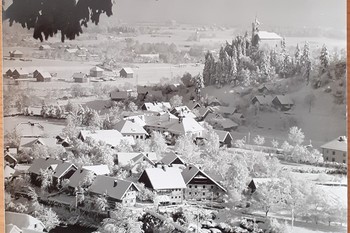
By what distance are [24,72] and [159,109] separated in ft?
2.07

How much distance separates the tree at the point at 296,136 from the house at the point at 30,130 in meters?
1.12

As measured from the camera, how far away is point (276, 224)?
2.57 metres

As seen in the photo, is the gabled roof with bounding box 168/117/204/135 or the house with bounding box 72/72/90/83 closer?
the gabled roof with bounding box 168/117/204/135

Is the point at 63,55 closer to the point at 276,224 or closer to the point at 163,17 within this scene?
the point at 163,17

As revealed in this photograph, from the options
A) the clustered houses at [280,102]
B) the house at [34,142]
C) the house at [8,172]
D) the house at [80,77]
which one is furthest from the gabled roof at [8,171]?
the clustered houses at [280,102]

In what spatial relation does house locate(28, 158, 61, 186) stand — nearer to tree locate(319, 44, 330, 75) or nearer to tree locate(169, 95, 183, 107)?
tree locate(169, 95, 183, 107)

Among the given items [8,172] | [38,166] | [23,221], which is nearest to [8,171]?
[8,172]

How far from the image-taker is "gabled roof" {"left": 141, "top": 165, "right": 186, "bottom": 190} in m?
2.68

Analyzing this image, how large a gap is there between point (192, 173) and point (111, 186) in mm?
361

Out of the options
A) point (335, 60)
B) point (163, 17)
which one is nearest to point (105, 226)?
point (163, 17)

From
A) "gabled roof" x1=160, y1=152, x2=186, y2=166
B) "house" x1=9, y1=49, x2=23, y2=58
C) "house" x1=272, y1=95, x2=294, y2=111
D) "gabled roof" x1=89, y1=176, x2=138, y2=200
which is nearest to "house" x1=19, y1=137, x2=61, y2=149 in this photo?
"gabled roof" x1=89, y1=176, x2=138, y2=200

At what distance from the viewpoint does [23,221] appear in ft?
9.00

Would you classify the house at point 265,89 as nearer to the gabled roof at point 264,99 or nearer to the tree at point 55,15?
the gabled roof at point 264,99

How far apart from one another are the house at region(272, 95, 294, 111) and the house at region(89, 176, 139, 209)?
27.9 inches
